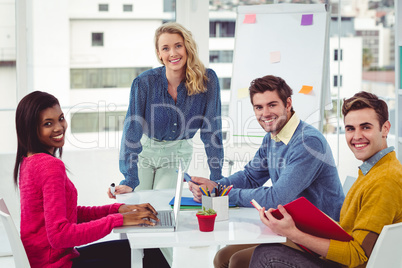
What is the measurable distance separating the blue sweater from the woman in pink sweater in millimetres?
470

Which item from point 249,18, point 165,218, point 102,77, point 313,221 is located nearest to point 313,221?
point 313,221

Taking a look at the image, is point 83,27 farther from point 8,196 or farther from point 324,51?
point 324,51

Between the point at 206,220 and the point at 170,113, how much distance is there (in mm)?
1079

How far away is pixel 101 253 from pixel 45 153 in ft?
1.43

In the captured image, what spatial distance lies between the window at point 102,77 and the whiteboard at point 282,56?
92 centimetres

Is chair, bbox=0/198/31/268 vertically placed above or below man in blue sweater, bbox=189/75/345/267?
below

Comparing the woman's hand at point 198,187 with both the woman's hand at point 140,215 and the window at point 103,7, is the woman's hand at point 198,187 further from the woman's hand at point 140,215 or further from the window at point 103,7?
the window at point 103,7

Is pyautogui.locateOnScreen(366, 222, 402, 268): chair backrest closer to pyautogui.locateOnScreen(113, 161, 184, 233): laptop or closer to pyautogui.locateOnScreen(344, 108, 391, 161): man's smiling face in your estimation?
pyautogui.locateOnScreen(344, 108, 391, 161): man's smiling face

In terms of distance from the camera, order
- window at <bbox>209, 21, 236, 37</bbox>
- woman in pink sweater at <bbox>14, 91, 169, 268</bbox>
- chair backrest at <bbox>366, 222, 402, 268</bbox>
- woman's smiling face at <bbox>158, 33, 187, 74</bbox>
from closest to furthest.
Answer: chair backrest at <bbox>366, 222, 402, 268</bbox>
woman in pink sweater at <bbox>14, 91, 169, 268</bbox>
woman's smiling face at <bbox>158, 33, 187, 74</bbox>
window at <bbox>209, 21, 236, 37</bbox>

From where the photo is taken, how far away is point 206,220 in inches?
65.6

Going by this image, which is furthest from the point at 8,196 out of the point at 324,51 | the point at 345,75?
the point at 345,75

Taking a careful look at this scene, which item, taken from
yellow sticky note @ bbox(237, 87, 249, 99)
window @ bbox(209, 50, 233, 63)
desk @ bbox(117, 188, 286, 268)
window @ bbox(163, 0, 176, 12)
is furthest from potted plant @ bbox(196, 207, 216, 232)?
window @ bbox(163, 0, 176, 12)

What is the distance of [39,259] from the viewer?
1.61 metres

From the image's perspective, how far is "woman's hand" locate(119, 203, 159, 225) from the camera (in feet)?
5.61
